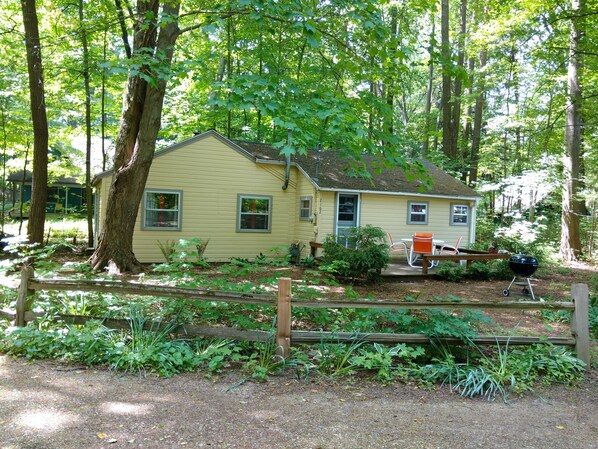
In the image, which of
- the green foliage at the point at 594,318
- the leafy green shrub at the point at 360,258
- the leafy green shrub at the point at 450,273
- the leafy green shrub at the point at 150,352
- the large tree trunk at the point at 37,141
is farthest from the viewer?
the leafy green shrub at the point at 450,273

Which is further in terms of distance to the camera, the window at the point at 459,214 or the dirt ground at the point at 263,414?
the window at the point at 459,214

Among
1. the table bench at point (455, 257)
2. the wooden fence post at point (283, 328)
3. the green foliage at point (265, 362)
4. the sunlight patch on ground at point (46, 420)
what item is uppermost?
the table bench at point (455, 257)

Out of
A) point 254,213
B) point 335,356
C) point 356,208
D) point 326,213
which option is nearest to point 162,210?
point 254,213

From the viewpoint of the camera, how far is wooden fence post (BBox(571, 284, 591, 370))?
466cm

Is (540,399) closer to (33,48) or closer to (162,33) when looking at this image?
(162,33)

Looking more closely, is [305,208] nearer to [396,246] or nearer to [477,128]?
[396,246]

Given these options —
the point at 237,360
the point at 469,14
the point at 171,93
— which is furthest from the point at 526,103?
the point at 237,360

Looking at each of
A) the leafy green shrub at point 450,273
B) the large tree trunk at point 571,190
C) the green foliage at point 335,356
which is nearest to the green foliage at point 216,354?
the green foliage at point 335,356

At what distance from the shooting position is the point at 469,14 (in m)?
26.3

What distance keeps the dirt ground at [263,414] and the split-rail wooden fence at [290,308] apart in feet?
1.78

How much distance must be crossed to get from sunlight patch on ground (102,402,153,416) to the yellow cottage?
9.93 m

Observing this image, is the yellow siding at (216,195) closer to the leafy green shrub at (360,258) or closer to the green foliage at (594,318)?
the leafy green shrub at (360,258)

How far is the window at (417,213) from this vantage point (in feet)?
50.3

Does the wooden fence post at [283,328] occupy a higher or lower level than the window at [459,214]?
lower
